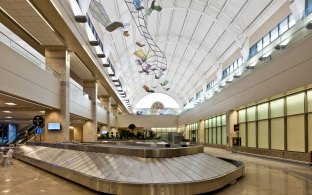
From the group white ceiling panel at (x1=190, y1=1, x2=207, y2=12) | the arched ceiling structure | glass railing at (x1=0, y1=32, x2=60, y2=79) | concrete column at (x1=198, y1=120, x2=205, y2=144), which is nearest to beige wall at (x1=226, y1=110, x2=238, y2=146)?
the arched ceiling structure

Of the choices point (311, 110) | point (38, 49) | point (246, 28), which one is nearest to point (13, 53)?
point (38, 49)

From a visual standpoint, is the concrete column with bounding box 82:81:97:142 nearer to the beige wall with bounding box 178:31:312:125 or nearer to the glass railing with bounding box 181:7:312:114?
the beige wall with bounding box 178:31:312:125

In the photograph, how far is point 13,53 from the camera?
14727 mm

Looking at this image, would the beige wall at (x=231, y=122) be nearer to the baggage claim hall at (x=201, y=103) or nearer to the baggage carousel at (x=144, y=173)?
the baggage claim hall at (x=201, y=103)

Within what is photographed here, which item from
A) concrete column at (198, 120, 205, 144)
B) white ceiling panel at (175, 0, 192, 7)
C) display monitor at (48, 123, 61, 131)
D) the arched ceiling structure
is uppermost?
white ceiling panel at (175, 0, 192, 7)

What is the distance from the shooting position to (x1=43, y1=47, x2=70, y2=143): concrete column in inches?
850

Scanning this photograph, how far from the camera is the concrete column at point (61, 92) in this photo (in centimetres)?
2158

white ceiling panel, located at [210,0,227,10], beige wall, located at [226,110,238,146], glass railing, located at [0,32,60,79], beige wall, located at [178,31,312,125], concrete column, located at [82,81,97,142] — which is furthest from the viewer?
concrete column, located at [82,81,97,142]

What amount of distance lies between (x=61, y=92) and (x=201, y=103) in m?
24.0

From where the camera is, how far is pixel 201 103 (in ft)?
140

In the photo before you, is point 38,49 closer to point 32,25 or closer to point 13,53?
point 32,25

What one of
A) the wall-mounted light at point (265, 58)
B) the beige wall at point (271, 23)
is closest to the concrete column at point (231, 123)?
the beige wall at point (271, 23)

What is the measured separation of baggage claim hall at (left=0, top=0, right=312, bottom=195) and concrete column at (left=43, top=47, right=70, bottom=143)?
66mm

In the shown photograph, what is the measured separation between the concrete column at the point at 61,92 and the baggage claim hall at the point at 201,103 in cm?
7
